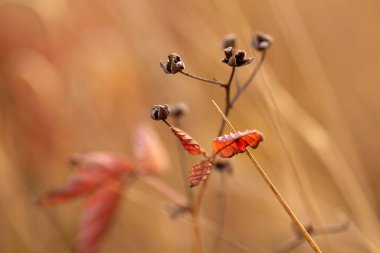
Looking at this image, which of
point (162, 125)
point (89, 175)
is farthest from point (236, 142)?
point (162, 125)

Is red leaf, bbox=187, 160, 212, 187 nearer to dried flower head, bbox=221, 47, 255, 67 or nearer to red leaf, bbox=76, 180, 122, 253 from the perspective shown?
dried flower head, bbox=221, 47, 255, 67

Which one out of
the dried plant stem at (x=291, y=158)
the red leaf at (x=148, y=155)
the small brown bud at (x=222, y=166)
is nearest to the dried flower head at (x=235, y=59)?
the dried plant stem at (x=291, y=158)

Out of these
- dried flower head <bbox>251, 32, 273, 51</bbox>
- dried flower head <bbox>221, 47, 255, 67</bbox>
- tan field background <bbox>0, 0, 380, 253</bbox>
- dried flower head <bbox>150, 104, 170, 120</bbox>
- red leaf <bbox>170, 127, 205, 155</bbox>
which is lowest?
tan field background <bbox>0, 0, 380, 253</bbox>

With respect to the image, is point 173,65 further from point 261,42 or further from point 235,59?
point 261,42

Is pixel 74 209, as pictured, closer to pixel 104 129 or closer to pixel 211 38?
pixel 104 129

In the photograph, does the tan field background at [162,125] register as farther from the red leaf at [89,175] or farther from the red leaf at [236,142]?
the red leaf at [236,142]

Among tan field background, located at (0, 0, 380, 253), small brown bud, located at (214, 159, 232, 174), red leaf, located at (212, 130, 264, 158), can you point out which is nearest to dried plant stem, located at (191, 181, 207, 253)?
small brown bud, located at (214, 159, 232, 174)

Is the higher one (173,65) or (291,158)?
(173,65)
